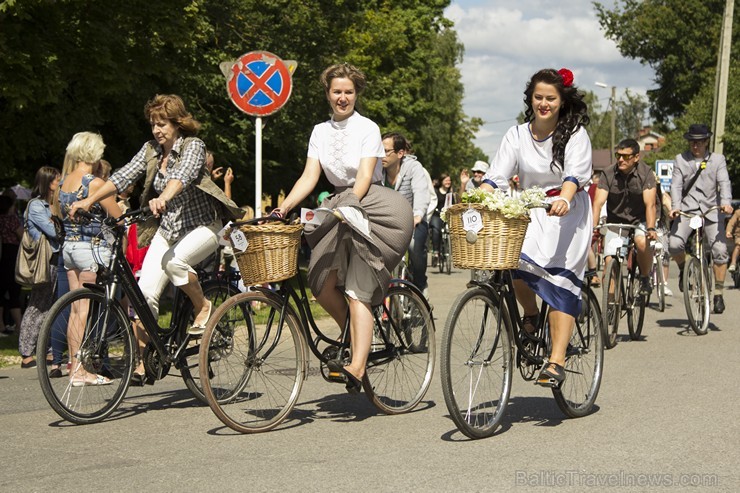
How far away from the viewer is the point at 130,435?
22.0 feet

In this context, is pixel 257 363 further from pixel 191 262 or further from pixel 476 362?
pixel 476 362

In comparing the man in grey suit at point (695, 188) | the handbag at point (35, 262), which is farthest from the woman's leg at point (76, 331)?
the man in grey suit at point (695, 188)

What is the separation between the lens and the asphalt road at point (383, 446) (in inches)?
215

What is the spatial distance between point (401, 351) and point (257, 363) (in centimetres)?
98

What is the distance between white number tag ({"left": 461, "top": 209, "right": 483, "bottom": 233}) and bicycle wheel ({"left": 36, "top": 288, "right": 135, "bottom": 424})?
225cm

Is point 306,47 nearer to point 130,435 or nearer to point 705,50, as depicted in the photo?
point 130,435

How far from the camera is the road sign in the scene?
1341 centimetres

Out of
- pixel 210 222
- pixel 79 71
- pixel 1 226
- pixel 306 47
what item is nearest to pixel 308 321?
pixel 210 222

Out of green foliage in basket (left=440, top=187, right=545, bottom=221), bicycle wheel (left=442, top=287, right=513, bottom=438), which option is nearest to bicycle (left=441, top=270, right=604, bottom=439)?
bicycle wheel (left=442, top=287, right=513, bottom=438)

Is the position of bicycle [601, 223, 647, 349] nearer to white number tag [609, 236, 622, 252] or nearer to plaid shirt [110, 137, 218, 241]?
white number tag [609, 236, 622, 252]

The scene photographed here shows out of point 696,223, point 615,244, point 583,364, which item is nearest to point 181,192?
point 583,364

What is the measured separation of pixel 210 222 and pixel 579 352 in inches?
96.7

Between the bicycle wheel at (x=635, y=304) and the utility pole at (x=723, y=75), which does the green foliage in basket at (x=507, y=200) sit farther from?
the utility pole at (x=723, y=75)

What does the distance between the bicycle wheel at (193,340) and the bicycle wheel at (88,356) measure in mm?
349
